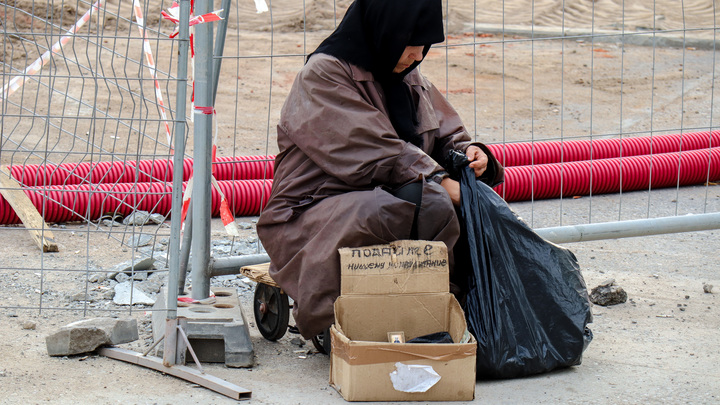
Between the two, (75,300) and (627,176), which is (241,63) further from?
(75,300)

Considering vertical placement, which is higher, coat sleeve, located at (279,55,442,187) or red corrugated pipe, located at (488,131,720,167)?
coat sleeve, located at (279,55,442,187)

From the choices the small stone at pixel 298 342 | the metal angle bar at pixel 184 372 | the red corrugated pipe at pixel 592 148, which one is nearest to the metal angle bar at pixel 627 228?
the small stone at pixel 298 342

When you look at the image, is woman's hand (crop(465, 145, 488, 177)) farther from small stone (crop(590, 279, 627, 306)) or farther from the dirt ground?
small stone (crop(590, 279, 627, 306))

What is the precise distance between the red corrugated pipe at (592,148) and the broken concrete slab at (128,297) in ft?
11.1

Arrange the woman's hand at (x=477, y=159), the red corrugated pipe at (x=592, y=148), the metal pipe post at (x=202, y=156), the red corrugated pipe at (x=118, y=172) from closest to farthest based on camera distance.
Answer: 1. the metal pipe post at (x=202, y=156)
2. the woman's hand at (x=477, y=159)
3. the red corrugated pipe at (x=118, y=172)
4. the red corrugated pipe at (x=592, y=148)

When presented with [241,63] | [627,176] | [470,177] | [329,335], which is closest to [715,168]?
[627,176]

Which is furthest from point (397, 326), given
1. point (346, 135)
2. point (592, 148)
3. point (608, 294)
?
point (592, 148)

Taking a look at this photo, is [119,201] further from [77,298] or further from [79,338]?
[79,338]

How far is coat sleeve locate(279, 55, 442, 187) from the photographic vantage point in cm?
329

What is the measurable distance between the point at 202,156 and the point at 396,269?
100 centimetres

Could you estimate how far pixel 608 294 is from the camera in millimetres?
4258

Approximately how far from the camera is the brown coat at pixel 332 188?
320 cm

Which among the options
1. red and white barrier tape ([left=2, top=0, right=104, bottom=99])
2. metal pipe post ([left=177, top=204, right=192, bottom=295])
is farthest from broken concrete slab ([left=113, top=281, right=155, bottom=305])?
red and white barrier tape ([left=2, top=0, right=104, bottom=99])

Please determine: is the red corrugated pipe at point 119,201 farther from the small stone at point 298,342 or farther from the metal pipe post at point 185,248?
the small stone at point 298,342
